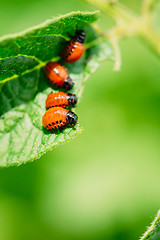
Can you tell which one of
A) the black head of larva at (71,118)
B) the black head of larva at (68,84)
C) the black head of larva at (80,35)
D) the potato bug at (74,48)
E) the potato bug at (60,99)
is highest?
the black head of larva at (80,35)

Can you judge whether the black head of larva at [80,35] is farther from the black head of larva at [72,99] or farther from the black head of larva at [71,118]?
the black head of larva at [71,118]

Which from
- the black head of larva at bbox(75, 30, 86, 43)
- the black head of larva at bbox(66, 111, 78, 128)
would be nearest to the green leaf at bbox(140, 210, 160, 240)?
the black head of larva at bbox(66, 111, 78, 128)

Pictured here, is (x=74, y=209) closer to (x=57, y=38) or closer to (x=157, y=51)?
(x=157, y=51)

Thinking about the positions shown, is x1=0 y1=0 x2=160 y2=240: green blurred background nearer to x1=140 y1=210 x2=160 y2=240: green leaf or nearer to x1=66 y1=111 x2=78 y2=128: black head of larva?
x1=66 y1=111 x2=78 y2=128: black head of larva

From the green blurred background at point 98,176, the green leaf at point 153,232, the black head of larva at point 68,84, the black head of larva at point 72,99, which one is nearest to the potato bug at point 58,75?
the black head of larva at point 68,84

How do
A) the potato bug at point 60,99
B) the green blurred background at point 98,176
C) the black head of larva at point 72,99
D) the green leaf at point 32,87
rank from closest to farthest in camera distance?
the green leaf at point 32,87, the potato bug at point 60,99, the black head of larva at point 72,99, the green blurred background at point 98,176
